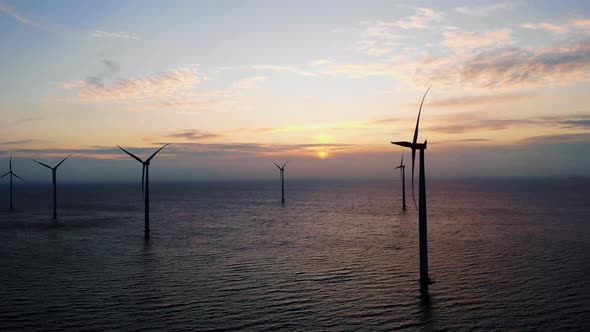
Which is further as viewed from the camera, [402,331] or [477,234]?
[477,234]

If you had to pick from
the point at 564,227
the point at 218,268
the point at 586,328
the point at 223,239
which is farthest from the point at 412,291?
the point at 564,227

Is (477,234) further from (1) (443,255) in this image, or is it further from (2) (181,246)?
(2) (181,246)

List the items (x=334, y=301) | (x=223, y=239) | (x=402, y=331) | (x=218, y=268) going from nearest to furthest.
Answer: (x=402, y=331) → (x=334, y=301) → (x=218, y=268) → (x=223, y=239)

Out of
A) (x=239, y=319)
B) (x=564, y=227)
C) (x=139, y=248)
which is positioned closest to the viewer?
(x=239, y=319)

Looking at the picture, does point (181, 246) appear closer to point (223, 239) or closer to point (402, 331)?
point (223, 239)

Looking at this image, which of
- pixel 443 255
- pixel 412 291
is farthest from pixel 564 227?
pixel 412 291

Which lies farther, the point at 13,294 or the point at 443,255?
the point at 443,255

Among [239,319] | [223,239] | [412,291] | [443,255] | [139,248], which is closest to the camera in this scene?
[239,319]

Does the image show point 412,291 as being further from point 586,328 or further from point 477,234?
point 477,234

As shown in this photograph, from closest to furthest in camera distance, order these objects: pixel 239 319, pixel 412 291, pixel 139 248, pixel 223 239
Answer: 1. pixel 239 319
2. pixel 412 291
3. pixel 139 248
4. pixel 223 239
